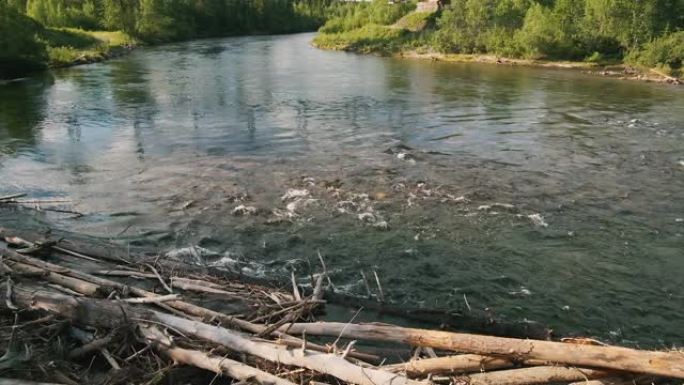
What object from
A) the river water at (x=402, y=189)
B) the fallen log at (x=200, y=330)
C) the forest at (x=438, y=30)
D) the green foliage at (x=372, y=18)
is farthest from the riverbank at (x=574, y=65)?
the fallen log at (x=200, y=330)

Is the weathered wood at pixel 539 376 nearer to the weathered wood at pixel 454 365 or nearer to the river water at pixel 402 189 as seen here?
the weathered wood at pixel 454 365

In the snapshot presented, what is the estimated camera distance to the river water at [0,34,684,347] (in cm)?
1370

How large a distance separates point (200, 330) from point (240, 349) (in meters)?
0.80

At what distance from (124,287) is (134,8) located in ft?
424

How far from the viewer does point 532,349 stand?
7.38 m

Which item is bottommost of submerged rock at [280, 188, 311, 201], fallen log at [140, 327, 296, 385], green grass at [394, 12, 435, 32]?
submerged rock at [280, 188, 311, 201]

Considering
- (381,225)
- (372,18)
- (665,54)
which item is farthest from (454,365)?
(372,18)

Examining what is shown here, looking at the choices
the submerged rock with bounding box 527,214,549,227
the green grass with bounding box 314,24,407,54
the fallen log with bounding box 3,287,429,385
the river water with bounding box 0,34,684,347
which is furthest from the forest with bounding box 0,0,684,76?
the fallen log with bounding box 3,287,429,385

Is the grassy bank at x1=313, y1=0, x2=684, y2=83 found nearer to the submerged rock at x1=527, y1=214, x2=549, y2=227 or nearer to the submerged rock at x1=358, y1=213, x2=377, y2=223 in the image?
the submerged rock at x1=527, y1=214, x2=549, y2=227

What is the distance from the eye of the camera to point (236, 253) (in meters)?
15.0

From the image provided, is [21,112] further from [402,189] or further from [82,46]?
[82,46]

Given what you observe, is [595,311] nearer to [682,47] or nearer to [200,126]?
[200,126]

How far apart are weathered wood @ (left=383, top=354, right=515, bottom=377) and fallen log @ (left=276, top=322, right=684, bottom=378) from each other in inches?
4.7

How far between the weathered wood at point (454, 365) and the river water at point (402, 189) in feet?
15.6
